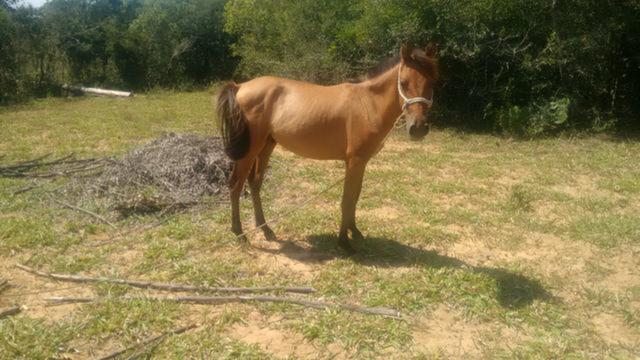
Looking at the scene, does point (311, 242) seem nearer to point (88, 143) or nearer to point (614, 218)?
point (614, 218)

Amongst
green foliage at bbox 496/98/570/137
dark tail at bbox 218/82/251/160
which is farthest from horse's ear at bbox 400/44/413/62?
green foliage at bbox 496/98/570/137

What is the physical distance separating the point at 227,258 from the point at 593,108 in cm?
1021

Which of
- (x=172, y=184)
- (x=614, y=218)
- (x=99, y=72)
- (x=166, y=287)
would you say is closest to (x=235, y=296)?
(x=166, y=287)

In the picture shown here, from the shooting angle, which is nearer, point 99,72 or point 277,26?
point 277,26

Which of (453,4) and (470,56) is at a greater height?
(453,4)

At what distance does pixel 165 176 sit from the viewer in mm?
6531

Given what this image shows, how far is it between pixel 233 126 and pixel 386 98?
1.60 m

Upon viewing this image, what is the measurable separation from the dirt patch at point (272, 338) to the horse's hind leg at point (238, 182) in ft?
4.98

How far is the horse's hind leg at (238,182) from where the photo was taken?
512 centimetres

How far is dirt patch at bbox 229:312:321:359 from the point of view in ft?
11.1

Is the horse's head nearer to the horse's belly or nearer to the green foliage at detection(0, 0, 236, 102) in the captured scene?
the horse's belly

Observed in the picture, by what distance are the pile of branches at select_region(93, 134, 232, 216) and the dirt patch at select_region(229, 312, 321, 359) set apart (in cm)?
278

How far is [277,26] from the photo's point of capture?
16922 millimetres

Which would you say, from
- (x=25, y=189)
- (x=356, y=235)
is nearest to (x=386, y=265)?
(x=356, y=235)
